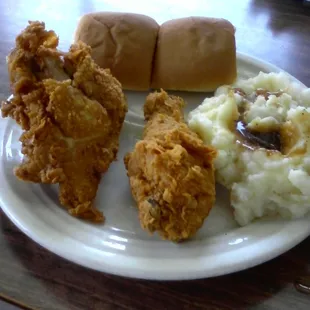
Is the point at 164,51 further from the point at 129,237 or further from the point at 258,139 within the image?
the point at 129,237

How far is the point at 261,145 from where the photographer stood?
1.68m

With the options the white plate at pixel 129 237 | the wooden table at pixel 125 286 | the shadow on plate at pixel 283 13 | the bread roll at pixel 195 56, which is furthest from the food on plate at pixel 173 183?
the shadow on plate at pixel 283 13

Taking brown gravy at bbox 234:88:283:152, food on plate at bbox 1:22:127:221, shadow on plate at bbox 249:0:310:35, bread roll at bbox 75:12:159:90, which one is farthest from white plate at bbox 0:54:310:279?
shadow on plate at bbox 249:0:310:35

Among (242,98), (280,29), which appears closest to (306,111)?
(242,98)

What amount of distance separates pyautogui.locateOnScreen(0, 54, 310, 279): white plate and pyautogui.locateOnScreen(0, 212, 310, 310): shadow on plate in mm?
100

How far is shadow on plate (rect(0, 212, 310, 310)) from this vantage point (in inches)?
55.3

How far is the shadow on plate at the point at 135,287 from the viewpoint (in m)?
1.41

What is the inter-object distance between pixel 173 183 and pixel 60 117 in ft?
1.54

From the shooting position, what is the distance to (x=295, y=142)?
5.41 ft

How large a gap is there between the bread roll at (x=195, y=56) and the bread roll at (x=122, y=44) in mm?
60

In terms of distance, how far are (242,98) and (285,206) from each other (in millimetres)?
540

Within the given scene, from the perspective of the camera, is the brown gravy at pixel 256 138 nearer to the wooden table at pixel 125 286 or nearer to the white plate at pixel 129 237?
the white plate at pixel 129 237

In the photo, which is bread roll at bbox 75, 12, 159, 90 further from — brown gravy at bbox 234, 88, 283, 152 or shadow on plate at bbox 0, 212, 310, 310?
shadow on plate at bbox 0, 212, 310, 310

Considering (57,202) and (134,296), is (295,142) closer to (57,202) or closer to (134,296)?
(134,296)
